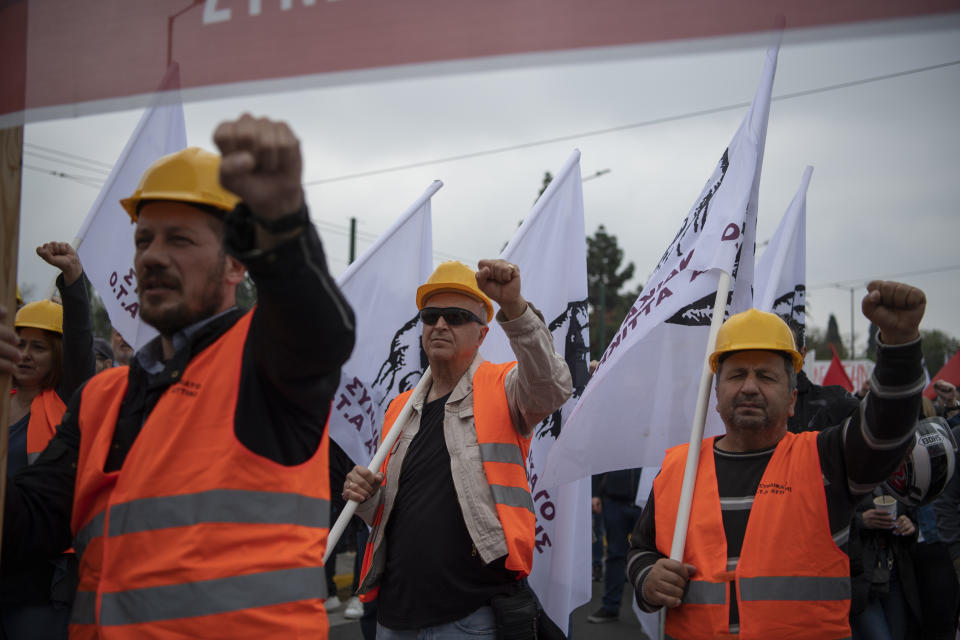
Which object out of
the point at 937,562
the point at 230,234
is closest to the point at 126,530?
the point at 230,234

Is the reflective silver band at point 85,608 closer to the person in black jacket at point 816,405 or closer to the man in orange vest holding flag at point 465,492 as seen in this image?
the man in orange vest holding flag at point 465,492

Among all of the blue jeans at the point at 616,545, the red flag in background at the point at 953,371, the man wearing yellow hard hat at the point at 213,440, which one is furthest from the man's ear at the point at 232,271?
the red flag in background at the point at 953,371

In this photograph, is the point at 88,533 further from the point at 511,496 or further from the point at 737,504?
the point at 737,504

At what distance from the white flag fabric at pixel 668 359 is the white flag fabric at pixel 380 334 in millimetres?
1396

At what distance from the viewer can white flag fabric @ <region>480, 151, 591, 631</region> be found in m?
4.13

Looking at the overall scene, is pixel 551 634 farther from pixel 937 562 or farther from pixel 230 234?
pixel 937 562

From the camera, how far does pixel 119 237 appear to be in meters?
4.79

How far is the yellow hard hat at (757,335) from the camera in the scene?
3.06m

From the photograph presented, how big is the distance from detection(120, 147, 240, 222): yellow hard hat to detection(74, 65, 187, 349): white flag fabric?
2.91m

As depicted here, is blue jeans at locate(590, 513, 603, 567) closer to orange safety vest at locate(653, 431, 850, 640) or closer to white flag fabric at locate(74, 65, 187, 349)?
white flag fabric at locate(74, 65, 187, 349)

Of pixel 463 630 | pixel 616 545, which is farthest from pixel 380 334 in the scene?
pixel 616 545

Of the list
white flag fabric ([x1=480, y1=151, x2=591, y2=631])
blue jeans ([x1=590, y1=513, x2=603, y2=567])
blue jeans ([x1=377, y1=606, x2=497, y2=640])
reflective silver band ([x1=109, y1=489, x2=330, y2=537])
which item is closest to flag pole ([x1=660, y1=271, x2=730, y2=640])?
blue jeans ([x1=377, y1=606, x2=497, y2=640])

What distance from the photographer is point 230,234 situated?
1.52 meters

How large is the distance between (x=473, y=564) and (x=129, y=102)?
2.25m
